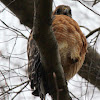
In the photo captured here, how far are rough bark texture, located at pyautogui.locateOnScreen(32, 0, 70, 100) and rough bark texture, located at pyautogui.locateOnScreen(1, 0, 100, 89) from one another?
1.33 m

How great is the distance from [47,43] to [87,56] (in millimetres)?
2215

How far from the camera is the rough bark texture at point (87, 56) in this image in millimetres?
4164

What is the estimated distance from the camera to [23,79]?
162 inches

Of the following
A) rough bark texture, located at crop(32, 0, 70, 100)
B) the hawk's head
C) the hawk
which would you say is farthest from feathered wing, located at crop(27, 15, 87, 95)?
the hawk's head

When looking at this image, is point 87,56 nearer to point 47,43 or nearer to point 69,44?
point 69,44

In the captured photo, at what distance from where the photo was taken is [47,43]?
2717 mm

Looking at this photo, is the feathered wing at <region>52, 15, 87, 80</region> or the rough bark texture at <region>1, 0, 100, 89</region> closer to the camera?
the feathered wing at <region>52, 15, 87, 80</region>

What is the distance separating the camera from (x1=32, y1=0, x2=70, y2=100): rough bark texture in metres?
2.42

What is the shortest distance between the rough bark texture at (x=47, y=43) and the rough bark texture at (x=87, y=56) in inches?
52.3

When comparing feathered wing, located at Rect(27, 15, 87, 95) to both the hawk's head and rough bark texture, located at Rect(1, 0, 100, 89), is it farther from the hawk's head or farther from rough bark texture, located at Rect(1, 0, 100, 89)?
the hawk's head

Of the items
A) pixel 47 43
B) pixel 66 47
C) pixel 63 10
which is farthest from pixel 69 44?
pixel 63 10

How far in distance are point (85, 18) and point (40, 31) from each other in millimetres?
4317

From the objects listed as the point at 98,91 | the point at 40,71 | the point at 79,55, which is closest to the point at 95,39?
the point at 79,55

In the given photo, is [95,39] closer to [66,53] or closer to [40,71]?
[66,53]
